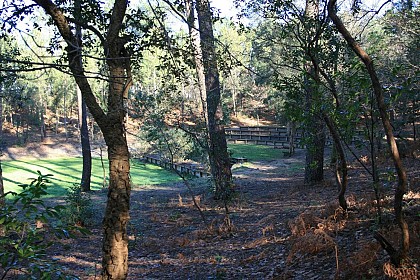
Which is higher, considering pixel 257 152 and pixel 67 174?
pixel 257 152

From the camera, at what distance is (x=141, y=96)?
9.02 metres

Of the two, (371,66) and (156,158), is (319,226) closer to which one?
(371,66)

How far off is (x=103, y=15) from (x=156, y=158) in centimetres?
2383

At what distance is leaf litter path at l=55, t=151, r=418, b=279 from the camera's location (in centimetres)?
507

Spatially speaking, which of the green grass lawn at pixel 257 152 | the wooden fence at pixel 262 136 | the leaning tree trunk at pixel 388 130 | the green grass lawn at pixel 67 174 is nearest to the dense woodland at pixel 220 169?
the leaning tree trunk at pixel 388 130

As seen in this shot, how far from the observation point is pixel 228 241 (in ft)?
23.8

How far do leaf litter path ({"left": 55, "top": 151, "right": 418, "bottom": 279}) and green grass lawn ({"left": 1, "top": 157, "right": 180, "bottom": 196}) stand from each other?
7942 millimetres

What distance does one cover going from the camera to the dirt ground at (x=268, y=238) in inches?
178

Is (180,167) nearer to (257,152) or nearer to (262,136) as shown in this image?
(257,152)

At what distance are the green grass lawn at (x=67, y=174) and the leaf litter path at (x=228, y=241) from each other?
794 cm

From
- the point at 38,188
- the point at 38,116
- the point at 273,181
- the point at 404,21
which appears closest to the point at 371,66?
the point at 38,188

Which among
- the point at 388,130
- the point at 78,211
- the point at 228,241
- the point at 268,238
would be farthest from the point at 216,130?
the point at 388,130

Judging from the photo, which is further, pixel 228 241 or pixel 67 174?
pixel 67 174

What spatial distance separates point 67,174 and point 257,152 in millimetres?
14026
